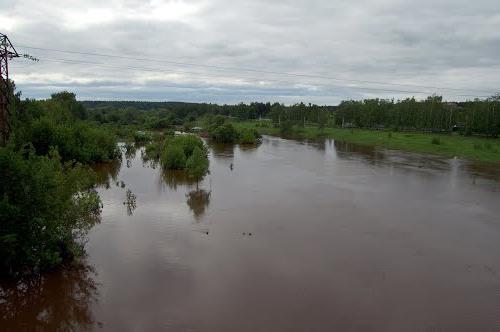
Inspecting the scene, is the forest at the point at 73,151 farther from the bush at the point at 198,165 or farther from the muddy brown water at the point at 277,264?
the muddy brown water at the point at 277,264

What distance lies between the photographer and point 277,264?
51.5 ft

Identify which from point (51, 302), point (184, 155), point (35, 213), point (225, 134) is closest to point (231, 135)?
point (225, 134)

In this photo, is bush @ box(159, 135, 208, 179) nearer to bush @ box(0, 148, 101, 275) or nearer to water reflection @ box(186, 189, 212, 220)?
water reflection @ box(186, 189, 212, 220)

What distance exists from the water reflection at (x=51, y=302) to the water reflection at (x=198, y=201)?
833cm

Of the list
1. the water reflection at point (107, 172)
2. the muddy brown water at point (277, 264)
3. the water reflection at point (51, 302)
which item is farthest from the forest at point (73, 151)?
the muddy brown water at point (277, 264)

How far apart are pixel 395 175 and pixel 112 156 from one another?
2705 cm

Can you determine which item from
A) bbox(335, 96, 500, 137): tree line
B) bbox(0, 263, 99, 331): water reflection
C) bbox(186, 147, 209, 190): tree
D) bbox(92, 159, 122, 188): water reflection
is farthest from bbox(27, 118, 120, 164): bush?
bbox(335, 96, 500, 137): tree line

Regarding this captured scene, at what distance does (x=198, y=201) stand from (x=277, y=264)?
10.4 metres

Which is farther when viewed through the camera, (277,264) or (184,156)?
(184,156)

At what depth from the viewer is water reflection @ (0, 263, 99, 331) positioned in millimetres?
11695

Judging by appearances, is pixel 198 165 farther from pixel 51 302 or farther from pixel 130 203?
pixel 51 302

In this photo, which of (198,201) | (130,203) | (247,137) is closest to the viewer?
(130,203)

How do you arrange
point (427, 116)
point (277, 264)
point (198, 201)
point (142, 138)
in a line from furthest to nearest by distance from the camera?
point (427, 116) < point (142, 138) < point (198, 201) < point (277, 264)

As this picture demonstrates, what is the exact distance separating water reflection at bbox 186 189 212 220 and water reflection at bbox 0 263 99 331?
8.33 meters
